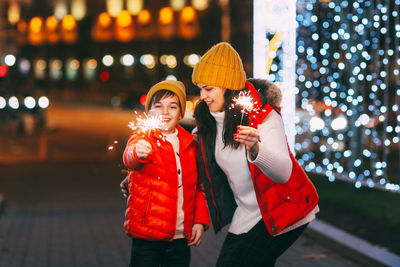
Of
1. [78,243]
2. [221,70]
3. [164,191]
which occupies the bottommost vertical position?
[78,243]

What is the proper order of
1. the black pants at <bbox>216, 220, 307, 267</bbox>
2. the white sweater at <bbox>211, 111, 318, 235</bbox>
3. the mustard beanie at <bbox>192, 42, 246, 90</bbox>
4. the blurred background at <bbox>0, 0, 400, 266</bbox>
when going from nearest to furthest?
the white sweater at <bbox>211, 111, 318, 235</bbox> < the black pants at <bbox>216, 220, 307, 267</bbox> < the mustard beanie at <bbox>192, 42, 246, 90</bbox> < the blurred background at <bbox>0, 0, 400, 266</bbox>

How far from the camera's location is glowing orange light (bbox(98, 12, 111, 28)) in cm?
8400

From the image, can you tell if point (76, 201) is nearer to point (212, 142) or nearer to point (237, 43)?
point (212, 142)

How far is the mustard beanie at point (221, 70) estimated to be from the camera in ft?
12.3

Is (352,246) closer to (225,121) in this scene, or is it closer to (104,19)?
(225,121)

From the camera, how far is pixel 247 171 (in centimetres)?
365

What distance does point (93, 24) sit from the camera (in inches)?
3319

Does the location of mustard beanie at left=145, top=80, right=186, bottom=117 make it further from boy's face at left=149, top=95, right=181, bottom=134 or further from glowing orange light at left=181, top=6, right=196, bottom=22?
glowing orange light at left=181, top=6, right=196, bottom=22

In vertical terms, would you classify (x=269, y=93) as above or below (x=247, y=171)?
above

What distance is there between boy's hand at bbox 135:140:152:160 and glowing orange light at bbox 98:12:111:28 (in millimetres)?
81993

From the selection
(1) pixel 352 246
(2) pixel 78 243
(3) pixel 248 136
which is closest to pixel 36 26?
(2) pixel 78 243

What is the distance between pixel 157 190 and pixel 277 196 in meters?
0.70

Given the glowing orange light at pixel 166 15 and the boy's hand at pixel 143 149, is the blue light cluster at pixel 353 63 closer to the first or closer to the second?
the boy's hand at pixel 143 149


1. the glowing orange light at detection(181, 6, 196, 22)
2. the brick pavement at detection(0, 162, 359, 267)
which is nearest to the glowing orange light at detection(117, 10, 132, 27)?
the glowing orange light at detection(181, 6, 196, 22)
